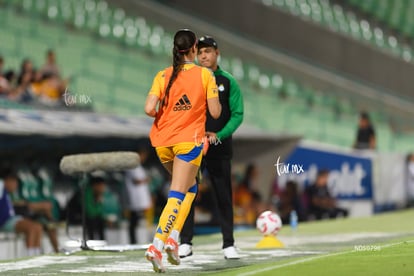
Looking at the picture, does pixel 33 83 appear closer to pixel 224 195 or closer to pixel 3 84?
pixel 3 84

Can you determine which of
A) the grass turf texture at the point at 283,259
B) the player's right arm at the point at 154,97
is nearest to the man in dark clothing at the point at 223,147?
the grass turf texture at the point at 283,259

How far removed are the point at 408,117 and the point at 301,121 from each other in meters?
5.40

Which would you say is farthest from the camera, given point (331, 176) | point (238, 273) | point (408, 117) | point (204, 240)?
point (408, 117)

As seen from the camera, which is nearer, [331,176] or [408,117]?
[331,176]

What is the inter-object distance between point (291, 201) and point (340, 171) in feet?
7.91

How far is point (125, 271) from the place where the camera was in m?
9.18

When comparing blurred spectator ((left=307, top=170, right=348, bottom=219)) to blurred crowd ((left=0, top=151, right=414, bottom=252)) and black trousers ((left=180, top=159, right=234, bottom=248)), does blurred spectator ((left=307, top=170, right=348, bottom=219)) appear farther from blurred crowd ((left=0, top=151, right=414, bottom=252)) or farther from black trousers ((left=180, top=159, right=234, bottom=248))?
black trousers ((left=180, top=159, right=234, bottom=248))

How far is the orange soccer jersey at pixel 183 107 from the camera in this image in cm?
880

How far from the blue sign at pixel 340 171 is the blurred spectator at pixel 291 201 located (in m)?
0.80

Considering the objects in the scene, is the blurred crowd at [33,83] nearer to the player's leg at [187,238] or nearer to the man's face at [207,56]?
the player's leg at [187,238]

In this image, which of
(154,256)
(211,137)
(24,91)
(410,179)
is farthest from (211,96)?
(410,179)

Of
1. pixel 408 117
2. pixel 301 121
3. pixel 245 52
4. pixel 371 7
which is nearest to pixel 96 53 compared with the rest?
pixel 301 121

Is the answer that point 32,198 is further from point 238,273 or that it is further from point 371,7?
point 371,7

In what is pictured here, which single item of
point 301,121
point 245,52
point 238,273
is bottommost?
point 238,273
